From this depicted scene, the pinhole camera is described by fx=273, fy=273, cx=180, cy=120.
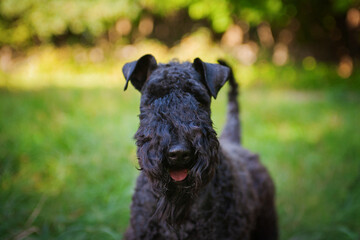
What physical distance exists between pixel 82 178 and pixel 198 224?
6.92 feet

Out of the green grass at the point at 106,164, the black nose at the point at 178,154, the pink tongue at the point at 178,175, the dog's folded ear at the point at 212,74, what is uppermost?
the dog's folded ear at the point at 212,74

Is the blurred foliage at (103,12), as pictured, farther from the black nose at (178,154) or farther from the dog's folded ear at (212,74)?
the black nose at (178,154)

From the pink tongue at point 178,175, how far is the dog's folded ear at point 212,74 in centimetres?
60

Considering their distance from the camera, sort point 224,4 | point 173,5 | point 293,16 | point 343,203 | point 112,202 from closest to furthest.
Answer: point 112,202 → point 343,203 → point 224,4 → point 173,5 → point 293,16

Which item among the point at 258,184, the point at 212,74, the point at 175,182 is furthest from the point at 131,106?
the point at 175,182

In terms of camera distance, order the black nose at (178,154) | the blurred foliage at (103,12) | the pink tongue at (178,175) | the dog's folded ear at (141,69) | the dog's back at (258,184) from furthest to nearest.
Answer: the blurred foliage at (103,12)
the dog's back at (258,184)
the dog's folded ear at (141,69)
the pink tongue at (178,175)
the black nose at (178,154)

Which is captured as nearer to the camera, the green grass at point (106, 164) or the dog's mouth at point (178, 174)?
the dog's mouth at point (178, 174)

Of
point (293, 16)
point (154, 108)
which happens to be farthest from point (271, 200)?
point (293, 16)

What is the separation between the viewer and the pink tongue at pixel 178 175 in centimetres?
170

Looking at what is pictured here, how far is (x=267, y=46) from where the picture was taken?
11.0 metres

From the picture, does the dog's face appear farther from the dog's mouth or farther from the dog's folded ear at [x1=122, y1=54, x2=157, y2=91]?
the dog's folded ear at [x1=122, y1=54, x2=157, y2=91]

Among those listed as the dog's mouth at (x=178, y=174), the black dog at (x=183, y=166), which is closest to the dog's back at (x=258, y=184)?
the black dog at (x=183, y=166)

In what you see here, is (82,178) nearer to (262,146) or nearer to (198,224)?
(198,224)

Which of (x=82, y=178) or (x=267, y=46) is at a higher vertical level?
(x=267, y=46)
